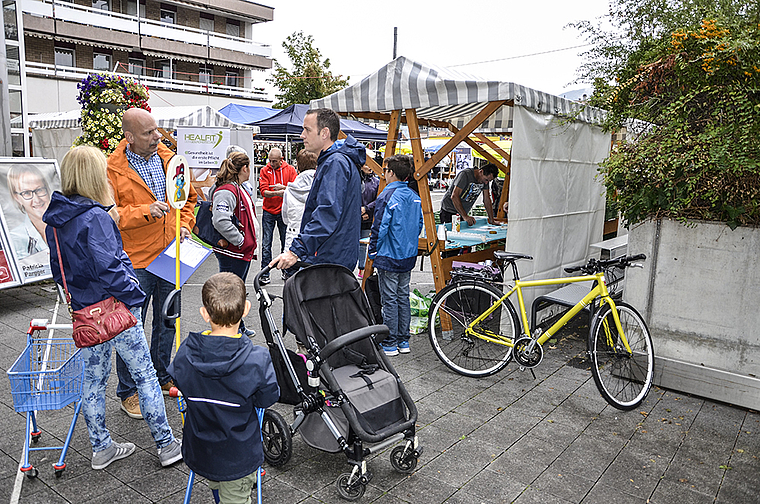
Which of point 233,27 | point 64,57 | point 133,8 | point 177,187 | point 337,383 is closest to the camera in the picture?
point 337,383

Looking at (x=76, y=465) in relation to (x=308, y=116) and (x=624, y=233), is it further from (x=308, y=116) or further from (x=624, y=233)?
(x=624, y=233)

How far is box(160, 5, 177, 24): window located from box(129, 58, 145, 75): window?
3060 millimetres

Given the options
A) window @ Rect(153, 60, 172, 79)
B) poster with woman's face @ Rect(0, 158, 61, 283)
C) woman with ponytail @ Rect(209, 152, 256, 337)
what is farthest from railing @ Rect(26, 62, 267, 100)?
woman with ponytail @ Rect(209, 152, 256, 337)

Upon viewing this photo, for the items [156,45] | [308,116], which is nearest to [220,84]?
[156,45]

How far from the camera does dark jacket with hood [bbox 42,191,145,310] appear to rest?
285cm

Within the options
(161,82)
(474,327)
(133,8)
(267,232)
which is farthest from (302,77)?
(474,327)

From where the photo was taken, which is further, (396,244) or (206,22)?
(206,22)

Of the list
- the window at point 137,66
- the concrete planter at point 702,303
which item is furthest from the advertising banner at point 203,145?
the window at point 137,66

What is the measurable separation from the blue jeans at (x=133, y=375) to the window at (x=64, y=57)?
33.2 m

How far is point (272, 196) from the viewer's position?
27.9ft

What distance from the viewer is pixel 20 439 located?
11.7ft

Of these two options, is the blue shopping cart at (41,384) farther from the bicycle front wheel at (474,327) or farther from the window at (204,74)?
the window at (204,74)

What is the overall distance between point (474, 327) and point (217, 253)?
2459 mm

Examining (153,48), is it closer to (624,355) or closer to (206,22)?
(206,22)
